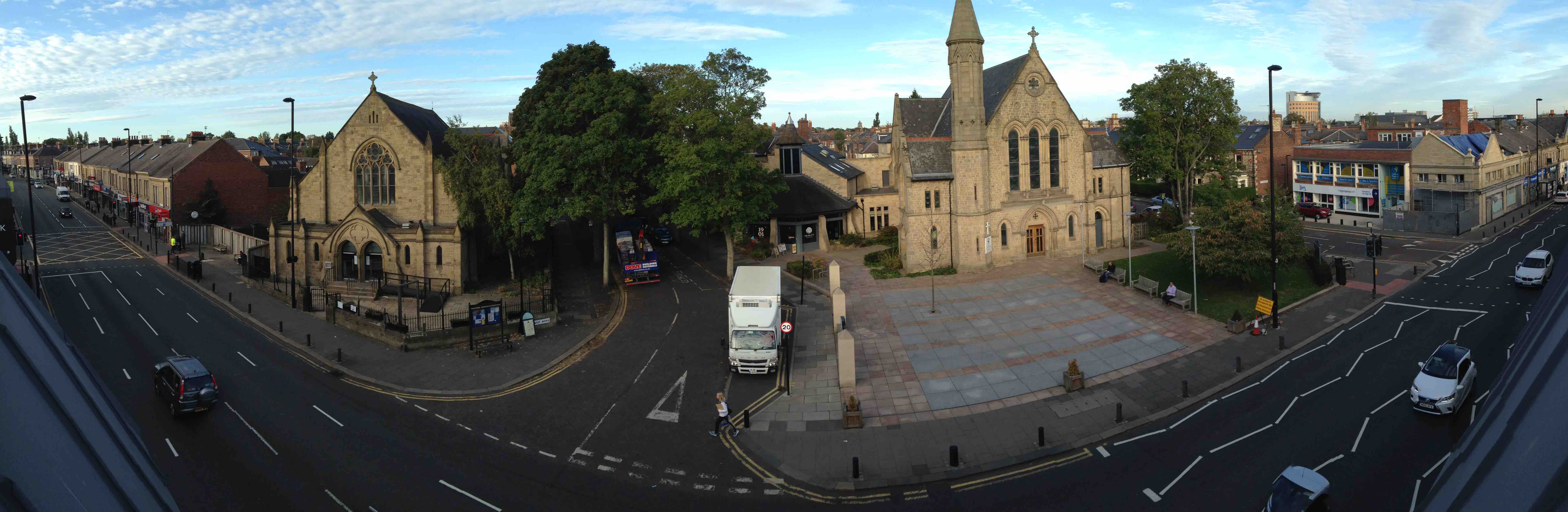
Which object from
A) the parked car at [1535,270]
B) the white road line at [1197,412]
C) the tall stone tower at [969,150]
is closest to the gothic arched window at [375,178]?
the tall stone tower at [969,150]

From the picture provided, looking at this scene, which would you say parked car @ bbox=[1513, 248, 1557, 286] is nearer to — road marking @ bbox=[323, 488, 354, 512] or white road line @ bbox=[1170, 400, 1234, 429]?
white road line @ bbox=[1170, 400, 1234, 429]

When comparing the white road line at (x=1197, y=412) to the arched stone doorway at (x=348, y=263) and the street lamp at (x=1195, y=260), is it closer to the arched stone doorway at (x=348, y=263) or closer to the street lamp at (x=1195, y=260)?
the street lamp at (x=1195, y=260)

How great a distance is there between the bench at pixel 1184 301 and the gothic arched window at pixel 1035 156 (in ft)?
53.2

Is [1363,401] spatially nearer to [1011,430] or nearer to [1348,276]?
[1011,430]

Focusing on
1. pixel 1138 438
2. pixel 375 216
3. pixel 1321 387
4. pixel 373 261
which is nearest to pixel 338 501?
pixel 1138 438

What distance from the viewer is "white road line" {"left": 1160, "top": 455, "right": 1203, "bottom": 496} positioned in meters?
18.0

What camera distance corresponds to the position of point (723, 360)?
1179 inches

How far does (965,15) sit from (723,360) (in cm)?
2663

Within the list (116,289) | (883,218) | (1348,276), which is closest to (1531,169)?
(1348,276)

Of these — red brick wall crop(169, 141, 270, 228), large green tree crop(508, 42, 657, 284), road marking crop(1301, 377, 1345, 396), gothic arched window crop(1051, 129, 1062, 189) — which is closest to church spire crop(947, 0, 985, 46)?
gothic arched window crop(1051, 129, 1062, 189)

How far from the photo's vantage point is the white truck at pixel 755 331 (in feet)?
90.3

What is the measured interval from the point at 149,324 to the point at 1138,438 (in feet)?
135

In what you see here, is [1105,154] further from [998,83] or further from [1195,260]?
[1195,260]

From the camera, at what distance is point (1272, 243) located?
32031 mm
